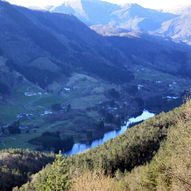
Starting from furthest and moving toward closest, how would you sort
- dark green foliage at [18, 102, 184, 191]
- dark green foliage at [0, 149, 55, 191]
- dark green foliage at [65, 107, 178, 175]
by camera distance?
dark green foliage at [0, 149, 55, 191]
dark green foliage at [65, 107, 178, 175]
dark green foliage at [18, 102, 184, 191]

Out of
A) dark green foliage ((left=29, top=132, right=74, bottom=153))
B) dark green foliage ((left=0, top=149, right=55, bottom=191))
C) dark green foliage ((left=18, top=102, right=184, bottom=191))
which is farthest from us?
dark green foliage ((left=29, top=132, right=74, bottom=153))

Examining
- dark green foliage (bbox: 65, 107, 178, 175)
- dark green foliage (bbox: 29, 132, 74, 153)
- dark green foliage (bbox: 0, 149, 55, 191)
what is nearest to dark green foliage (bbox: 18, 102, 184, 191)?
dark green foliage (bbox: 65, 107, 178, 175)

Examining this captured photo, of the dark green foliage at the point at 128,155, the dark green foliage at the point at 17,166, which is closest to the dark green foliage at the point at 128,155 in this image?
the dark green foliage at the point at 128,155

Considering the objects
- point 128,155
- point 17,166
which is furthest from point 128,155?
point 17,166

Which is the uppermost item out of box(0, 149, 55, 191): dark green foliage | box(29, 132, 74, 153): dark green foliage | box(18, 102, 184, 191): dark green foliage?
box(18, 102, 184, 191): dark green foliage

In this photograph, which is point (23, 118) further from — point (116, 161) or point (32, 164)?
point (116, 161)

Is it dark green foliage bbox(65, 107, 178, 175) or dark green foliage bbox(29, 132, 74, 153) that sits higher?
dark green foliage bbox(65, 107, 178, 175)

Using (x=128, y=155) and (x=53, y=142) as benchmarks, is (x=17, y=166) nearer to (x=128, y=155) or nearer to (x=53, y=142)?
(x=128, y=155)

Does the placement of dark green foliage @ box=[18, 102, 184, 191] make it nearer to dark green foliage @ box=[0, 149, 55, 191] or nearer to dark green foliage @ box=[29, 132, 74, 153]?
dark green foliage @ box=[0, 149, 55, 191]
